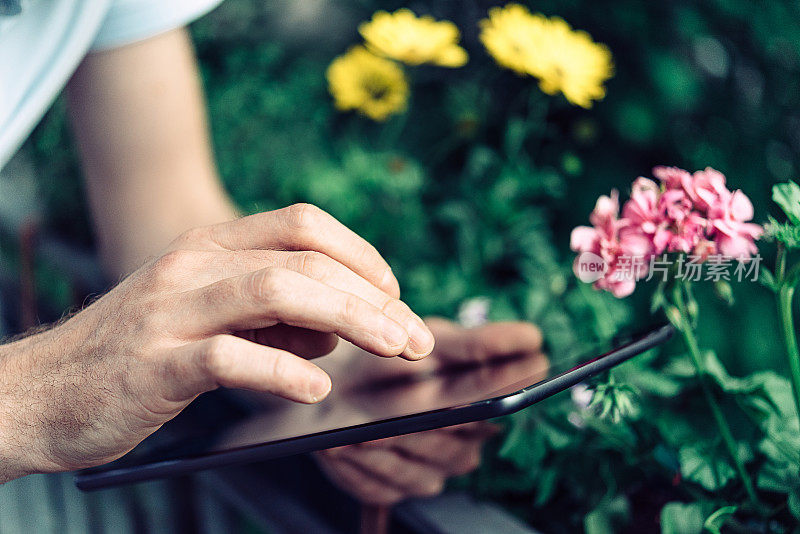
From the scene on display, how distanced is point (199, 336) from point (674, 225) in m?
0.34

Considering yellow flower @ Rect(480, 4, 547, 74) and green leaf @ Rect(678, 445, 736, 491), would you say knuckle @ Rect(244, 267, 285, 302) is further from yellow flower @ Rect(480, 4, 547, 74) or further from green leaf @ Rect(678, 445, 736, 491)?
yellow flower @ Rect(480, 4, 547, 74)

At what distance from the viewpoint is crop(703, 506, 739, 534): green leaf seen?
45 centimetres

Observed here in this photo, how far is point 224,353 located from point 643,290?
69cm

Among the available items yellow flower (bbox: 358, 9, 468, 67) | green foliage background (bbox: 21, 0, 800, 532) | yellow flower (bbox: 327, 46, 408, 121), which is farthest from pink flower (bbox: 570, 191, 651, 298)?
yellow flower (bbox: 327, 46, 408, 121)

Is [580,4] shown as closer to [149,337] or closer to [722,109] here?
[722,109]

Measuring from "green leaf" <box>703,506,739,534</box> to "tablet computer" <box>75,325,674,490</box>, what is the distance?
0.14 m

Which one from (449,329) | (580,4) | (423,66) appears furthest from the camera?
(423,66)

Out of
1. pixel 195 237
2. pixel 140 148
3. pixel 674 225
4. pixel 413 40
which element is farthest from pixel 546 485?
pixel 140 148

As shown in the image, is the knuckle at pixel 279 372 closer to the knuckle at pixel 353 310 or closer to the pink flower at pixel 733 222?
the knuckle at pixel 353 310

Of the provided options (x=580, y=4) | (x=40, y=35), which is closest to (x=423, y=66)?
(x=580, y=4)

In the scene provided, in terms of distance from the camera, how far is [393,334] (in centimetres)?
39

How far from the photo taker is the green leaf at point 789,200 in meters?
0.40

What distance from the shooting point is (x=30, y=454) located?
47cm

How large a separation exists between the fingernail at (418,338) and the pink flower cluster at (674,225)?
15cm
